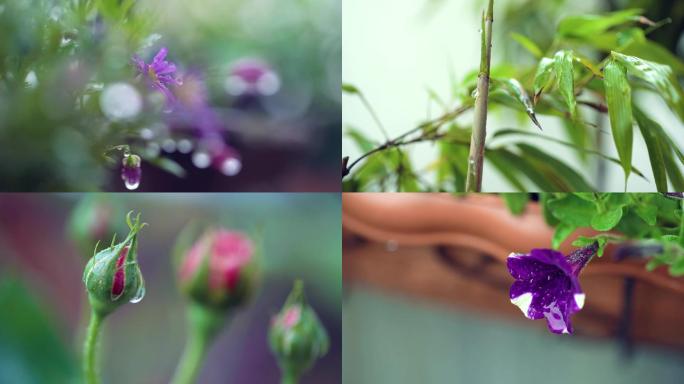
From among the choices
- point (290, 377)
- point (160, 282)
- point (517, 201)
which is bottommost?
point (290, 377)

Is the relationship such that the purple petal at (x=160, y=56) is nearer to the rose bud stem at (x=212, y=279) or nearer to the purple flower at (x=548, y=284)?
the rose bud stem at (x=212, y=279)

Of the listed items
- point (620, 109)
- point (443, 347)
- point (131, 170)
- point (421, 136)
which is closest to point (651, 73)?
point (620, 109)

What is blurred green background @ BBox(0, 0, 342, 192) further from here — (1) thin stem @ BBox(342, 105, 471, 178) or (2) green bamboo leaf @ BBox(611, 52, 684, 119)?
(2) green bamboo leaf @ BBox(611, 52, 684, 119)

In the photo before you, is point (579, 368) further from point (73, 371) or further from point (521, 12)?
point (73, 371)

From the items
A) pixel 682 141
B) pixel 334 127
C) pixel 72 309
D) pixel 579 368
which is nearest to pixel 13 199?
pixel 72 309

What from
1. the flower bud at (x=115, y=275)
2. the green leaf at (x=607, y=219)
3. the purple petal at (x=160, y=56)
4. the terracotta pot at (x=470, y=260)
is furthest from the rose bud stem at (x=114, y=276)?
the green leaf at (x=607, y=219)

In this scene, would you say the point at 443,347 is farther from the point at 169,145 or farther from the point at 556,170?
the point at 169,145
